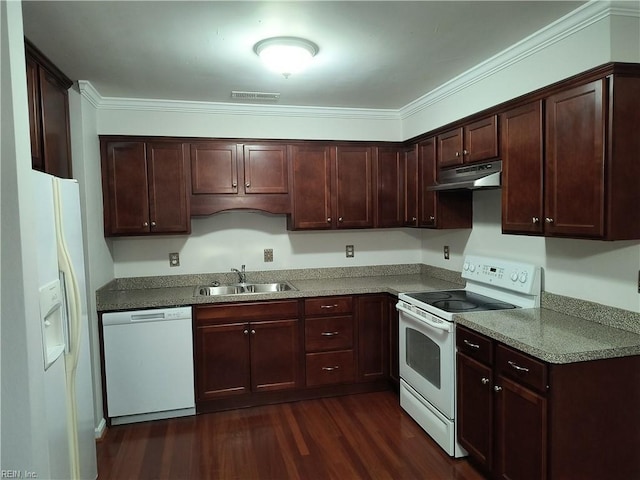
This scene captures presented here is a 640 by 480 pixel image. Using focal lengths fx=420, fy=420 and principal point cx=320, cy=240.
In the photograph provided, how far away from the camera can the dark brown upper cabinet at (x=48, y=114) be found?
2230mm

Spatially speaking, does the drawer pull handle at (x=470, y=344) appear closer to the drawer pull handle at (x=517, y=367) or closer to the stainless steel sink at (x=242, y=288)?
the drawer pull handle at (x=517, y=367)

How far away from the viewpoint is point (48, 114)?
2439mm

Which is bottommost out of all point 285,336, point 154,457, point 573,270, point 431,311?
point 154,457

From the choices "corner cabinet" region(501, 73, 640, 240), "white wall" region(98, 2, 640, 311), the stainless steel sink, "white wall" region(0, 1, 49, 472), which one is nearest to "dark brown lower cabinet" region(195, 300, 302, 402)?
the stainless steel sink

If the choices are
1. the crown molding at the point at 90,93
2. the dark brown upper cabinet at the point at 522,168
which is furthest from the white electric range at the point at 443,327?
the crown molding at the point at 90,93

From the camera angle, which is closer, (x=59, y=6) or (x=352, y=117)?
(x=59, y=6)

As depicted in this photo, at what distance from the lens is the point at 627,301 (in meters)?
2.12

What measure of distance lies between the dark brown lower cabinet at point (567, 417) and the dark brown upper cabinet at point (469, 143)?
1254mm

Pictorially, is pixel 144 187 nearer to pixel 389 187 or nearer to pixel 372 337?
pixel 389 187

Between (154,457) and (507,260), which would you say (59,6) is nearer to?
(154,457)

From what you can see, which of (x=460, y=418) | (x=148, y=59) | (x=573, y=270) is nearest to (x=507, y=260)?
(x=573, y=270)

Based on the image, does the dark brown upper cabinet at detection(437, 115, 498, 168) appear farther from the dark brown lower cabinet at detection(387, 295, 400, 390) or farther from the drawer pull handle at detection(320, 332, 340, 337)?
the drawer pull handle at detection(320, 332, 340, 337)

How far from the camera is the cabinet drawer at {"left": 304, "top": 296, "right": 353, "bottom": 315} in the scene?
11.1 ft

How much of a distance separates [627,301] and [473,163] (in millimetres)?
1224
